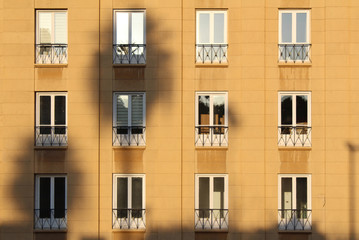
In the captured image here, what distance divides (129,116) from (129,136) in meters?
0.86

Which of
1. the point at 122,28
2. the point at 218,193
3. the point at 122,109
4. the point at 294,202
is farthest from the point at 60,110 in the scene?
the point at 294,202

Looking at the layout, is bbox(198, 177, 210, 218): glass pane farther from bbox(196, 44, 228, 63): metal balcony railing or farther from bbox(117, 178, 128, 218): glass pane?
bbox(196, 44, 228, 63): metal balcony railing

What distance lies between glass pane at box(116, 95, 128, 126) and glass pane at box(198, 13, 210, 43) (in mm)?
4054

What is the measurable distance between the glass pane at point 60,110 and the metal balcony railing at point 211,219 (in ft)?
22.3

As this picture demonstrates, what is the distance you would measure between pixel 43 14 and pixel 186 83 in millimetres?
6829

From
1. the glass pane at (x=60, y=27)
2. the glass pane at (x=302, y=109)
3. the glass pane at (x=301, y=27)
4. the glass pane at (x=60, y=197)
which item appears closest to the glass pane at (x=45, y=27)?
the glass pane at (x=60, y=27)

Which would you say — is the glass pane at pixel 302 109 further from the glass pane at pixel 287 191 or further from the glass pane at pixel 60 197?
the glass pane at pixel 60 197

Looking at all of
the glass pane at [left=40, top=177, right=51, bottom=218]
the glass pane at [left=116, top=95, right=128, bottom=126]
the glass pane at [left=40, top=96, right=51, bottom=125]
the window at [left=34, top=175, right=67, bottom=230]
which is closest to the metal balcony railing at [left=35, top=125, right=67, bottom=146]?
the glass pane at [left=40, top=96, right=51, bottom=125]

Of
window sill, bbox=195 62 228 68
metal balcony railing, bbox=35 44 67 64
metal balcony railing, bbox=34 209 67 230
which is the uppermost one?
metal balcony railing, bbox=35 44 67 64

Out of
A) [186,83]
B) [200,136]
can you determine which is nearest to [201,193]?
[200,136]

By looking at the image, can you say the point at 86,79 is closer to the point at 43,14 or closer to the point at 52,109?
the point at 52,109

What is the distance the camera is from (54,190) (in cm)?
2209

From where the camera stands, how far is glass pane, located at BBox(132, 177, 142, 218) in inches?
864

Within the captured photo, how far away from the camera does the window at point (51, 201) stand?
21906 millimetres
